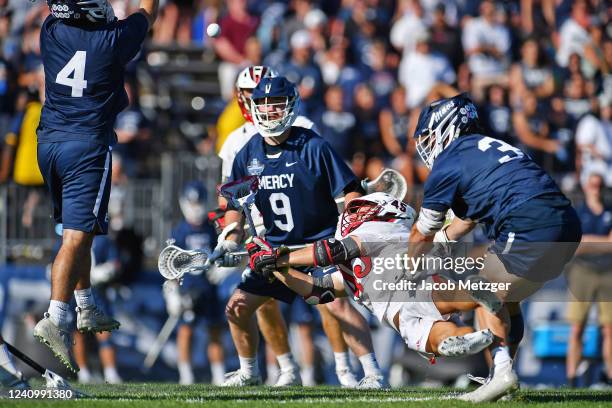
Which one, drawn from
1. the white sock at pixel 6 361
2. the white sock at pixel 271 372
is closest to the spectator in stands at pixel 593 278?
the white sock at pixel 271 372

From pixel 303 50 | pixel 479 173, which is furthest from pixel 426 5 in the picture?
pixel 479 173

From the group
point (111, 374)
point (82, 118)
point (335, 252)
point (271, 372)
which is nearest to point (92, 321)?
point (82, 118)

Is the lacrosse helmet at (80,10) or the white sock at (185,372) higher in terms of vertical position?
the lacrosse helmet at (80,10)

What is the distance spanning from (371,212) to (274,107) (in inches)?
59.8

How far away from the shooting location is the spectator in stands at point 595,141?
13961 mm

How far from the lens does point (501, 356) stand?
6.97m

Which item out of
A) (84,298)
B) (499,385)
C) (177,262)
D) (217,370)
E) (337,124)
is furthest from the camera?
(337,124)

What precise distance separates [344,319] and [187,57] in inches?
334

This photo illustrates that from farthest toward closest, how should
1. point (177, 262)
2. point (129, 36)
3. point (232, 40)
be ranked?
point (232, 40) < point (177, 262) < point (129, 36)

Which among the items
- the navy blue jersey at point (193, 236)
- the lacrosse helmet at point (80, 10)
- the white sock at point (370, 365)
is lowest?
the white sock at point (370, 365)

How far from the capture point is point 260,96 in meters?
8.80

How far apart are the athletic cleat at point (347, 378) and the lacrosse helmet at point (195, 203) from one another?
12.8 ft

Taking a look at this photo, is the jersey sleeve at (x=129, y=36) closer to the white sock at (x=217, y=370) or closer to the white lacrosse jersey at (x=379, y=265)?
the white lacrosse jersey at (x=379, y=265)

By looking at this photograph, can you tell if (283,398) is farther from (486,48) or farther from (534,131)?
(486,48)
